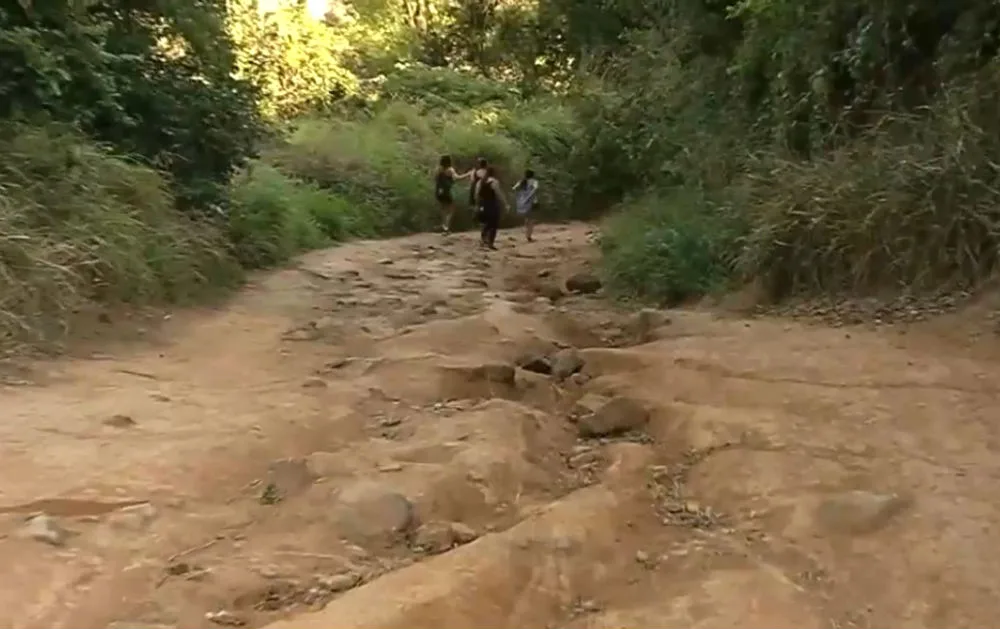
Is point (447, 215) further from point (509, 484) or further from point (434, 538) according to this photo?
point (434, 538)

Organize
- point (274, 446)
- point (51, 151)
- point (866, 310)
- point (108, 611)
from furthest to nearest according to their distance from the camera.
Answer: point (51, 151)
point (866, 310)
point (274, 446)
point (108, 611)

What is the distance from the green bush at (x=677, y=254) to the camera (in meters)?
9.20

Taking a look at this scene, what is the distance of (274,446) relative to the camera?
17.7ft

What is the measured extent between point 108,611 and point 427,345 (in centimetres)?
411

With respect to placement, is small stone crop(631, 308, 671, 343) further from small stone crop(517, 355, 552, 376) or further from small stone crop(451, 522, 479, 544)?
small stone crop(451, 522, 479, 544)

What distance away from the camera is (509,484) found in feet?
16.2

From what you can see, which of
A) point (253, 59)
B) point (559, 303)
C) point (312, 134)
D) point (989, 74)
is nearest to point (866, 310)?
point (989, 74)

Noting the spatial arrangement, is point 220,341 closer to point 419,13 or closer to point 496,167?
point 496,167

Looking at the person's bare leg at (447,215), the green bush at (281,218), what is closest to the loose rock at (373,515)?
the green bush at (281,218)

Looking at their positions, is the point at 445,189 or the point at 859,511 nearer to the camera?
the point at 859,511

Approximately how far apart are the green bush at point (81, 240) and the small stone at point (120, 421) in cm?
137

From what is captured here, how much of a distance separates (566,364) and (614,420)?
1.21m

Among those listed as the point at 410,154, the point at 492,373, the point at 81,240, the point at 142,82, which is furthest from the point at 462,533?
the point at 410,154

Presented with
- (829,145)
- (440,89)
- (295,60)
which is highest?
(295,60)
